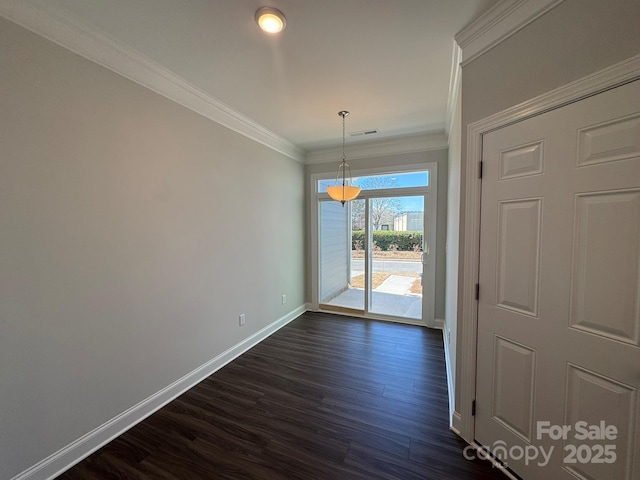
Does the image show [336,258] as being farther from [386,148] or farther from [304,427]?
[304,427]

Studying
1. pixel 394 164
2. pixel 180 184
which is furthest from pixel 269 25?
pixel 394 164

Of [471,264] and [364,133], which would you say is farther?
[364,133]

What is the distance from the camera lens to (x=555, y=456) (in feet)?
4.49

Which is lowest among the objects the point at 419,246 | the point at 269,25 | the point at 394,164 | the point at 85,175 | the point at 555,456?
the point at 555,456

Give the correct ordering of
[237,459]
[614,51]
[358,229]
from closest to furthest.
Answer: [614,51]
[237,459]
[358,229]

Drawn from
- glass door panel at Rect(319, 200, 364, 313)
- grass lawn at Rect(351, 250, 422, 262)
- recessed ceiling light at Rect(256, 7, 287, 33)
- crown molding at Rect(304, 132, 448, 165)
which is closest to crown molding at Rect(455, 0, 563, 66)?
recessed ceiling light at Rect(256, 7, 287, 33)

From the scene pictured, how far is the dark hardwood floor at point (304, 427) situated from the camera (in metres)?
1.63

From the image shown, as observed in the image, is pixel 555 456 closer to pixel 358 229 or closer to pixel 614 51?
pixel 614 51

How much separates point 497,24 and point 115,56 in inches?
102

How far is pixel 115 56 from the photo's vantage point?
6.01 feet

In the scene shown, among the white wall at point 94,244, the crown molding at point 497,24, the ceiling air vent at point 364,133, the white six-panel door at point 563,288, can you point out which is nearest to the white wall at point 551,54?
the crown molding at point 497,24

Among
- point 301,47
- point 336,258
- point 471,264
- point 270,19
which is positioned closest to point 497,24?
point 301,47

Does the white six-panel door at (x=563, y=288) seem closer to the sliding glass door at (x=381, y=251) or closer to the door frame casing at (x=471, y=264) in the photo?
the door frame casing at (x=471, y=264)

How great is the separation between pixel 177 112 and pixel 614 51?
2.91 metres
